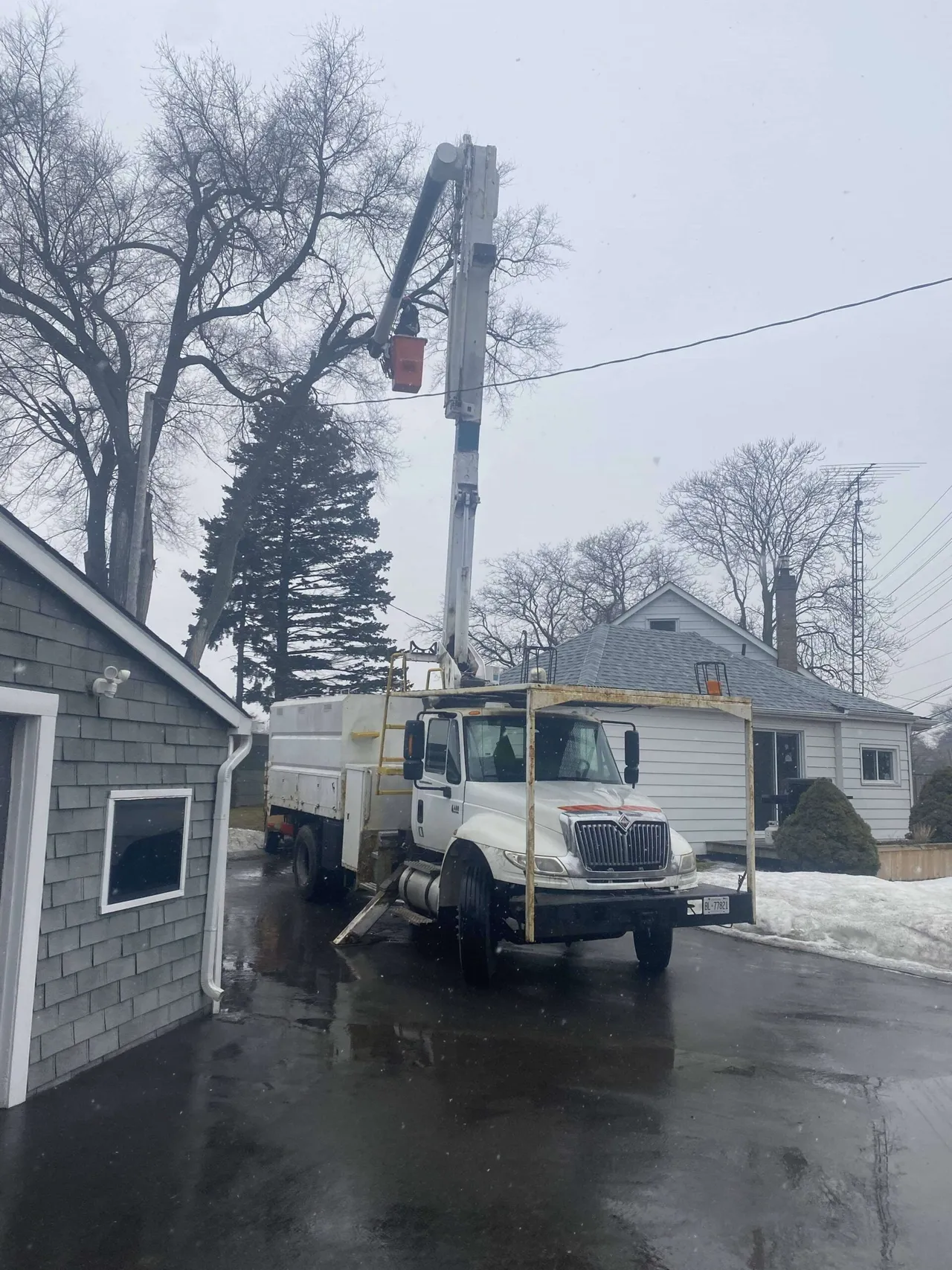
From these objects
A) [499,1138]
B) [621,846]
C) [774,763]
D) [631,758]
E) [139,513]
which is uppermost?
[139,513]

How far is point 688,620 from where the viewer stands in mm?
26781

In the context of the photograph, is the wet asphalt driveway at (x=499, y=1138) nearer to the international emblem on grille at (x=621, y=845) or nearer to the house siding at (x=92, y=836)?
the house siding at (x=92, y=836)

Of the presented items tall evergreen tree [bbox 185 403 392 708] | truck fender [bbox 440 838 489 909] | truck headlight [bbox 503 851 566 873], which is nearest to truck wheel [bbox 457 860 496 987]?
truck fender [bbox 440 838 489 909]

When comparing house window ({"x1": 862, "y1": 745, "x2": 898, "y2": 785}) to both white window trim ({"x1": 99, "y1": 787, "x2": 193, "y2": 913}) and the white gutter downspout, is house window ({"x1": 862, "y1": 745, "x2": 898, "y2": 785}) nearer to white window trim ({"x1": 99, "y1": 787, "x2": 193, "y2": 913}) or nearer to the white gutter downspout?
the white gutter downspout

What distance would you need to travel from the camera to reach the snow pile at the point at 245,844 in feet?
63.2

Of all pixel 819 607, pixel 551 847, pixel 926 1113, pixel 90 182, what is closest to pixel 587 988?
pixel 551 847

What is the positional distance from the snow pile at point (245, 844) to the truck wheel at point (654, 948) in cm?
1118

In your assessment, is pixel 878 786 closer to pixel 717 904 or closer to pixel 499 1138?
pixel 717 904

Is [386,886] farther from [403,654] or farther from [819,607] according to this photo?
[819,607]

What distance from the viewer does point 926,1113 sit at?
18.9ft

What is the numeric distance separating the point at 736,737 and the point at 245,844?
10135mm

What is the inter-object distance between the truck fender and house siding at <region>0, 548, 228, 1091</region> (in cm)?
231

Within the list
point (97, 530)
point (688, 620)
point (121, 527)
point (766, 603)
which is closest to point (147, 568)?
point (121, 527)

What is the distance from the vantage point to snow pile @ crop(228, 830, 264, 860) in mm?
19250
